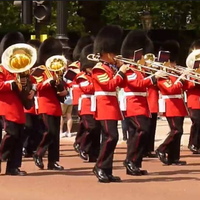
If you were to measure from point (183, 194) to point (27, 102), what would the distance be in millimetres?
2336

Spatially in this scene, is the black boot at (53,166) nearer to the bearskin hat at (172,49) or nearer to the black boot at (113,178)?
the black boot at (113,178)

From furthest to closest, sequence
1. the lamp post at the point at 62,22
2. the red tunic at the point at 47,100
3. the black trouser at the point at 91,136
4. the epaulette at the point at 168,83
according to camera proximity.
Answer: the lamp post at the point at 62,22, the black trouser at the point at 91,136, the epaulette at the point at 168,83, the red tunic at the point at 47,100

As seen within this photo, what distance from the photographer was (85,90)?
11.8 metres

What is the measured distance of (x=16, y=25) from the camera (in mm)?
26797

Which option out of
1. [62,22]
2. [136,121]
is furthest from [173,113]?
[62,22]

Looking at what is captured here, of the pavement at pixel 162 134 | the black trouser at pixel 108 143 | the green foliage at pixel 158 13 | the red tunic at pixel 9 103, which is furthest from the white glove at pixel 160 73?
the green foliage at pixel 158 13

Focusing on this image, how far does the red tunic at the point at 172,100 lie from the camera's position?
11078mm

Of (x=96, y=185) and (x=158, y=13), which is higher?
(x=158, y=13)

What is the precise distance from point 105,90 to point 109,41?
67 centimetres

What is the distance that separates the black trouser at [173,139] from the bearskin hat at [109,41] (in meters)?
1.93

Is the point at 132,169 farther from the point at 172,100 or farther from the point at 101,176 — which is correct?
the point at 172,100

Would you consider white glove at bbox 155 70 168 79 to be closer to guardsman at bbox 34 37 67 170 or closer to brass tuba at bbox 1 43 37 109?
guardsman at bbox 34 37 67 170

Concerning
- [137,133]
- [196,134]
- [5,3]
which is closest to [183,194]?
[137,133]

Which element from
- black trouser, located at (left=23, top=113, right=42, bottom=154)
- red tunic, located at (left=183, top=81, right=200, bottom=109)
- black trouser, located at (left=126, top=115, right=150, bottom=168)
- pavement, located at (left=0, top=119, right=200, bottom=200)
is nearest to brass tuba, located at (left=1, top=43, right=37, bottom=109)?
pavement, located at (left=0, top=119, right=200, bottom=200)
